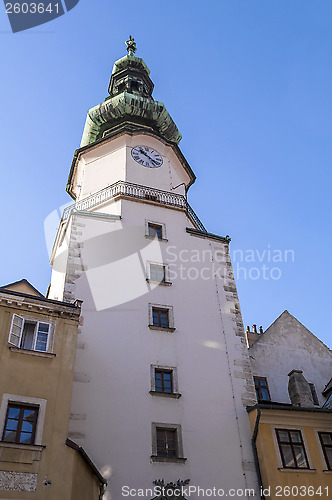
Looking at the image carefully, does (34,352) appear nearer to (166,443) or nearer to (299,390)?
(166,443)

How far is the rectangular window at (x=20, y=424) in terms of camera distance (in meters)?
13.3

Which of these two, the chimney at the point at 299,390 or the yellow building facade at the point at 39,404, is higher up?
the chimney at the point at 299,390

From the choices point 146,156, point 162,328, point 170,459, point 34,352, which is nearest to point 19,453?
point 34,352

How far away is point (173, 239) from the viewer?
937 inches

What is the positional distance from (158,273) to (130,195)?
4935 millimetres

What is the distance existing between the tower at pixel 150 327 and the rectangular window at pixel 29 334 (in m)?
2.61

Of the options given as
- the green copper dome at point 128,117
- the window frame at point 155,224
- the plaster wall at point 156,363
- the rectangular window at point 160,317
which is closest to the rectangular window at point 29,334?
the plaster wall at point 156,363

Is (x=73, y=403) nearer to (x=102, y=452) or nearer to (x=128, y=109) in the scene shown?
(x=102, y=452)

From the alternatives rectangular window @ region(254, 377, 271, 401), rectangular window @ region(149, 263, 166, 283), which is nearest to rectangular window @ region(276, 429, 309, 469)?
rectangular window @ region(254, 377, 271, 401)

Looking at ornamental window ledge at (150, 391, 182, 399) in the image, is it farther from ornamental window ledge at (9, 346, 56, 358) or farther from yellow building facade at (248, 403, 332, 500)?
ornamental window ledge at (9, 346, 56, 358)

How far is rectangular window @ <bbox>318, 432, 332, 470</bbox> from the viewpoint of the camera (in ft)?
57.3

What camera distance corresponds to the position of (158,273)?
72.1 ft

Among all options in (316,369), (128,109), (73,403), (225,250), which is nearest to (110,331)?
(73,403)

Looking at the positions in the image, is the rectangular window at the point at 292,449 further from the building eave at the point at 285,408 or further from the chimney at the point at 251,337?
the chimney at the point at 251,337
